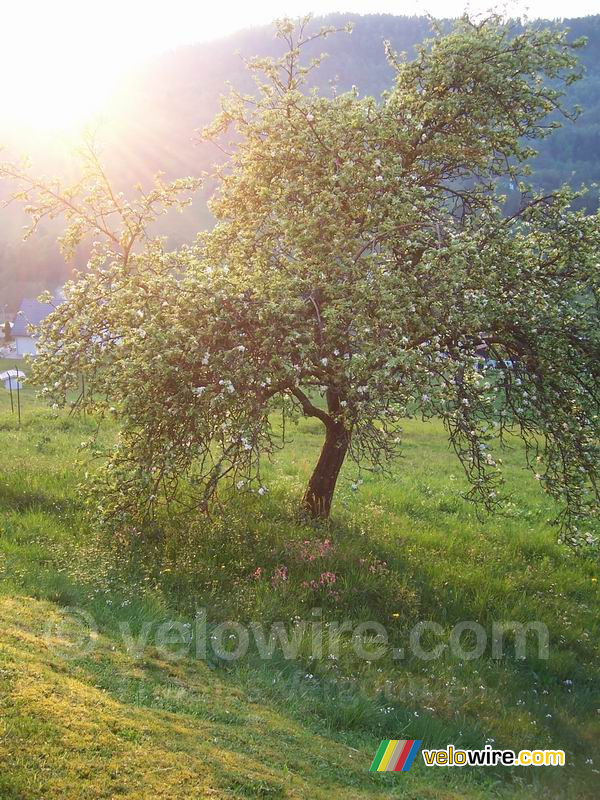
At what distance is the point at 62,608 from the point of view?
936 centimetres

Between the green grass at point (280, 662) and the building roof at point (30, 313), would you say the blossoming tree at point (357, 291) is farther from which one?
the building roof at point (30, 313)

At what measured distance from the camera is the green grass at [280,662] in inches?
225

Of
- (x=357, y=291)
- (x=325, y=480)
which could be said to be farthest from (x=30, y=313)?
(x=357, y=291)

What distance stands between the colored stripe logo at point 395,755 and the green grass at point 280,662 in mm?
132

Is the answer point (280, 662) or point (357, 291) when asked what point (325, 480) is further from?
point (280, 662)

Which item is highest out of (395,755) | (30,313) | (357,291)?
(30,313)

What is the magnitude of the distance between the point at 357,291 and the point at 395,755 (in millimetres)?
6428

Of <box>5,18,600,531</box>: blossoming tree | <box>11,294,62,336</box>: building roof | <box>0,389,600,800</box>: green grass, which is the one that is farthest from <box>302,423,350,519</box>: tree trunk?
<box>11,294,62,336</box>: building roof

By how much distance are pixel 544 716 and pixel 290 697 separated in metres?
4.04

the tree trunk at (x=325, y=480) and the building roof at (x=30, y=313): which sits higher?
Answer: the building roof at (x=30, y=313)

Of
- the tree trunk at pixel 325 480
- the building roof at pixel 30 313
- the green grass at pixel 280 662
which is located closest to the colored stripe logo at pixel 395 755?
the green grass at pixel 280 662

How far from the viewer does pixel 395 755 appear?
756 centimetres

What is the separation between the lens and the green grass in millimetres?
5711

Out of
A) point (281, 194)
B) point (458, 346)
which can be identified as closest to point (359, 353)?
point (458, 346)
